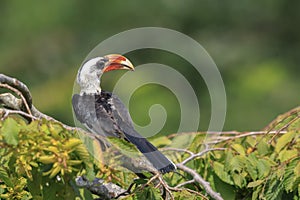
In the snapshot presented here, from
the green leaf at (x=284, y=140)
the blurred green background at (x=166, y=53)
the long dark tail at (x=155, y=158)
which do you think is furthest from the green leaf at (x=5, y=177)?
the blurred green background at (x=166, y=53)

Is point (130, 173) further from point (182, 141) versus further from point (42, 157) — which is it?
point (182, 141)

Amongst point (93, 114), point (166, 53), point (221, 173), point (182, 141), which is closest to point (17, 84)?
point (93, 114)

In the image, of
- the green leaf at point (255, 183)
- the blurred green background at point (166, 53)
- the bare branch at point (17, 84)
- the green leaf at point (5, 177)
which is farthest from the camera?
the blurred green background at point (166, 53)

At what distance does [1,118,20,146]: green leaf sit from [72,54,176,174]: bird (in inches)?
24.2

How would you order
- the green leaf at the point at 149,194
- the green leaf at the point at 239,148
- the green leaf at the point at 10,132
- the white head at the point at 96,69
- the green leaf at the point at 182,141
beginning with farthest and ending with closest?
the green leaf at the point at 182,141 → the white head at the point at 96,69 → the green leaf at the point at 239,148 → the green leaf at the point at 149,194 → the green leaf at the point at 10,132

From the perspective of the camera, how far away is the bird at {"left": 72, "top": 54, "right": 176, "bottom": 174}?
299cm

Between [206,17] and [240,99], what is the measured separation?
236 centimetres

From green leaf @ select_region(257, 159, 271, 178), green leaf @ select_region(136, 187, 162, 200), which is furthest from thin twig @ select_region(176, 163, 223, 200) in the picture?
green leaf @ select_region(136, 187, 162, 200)

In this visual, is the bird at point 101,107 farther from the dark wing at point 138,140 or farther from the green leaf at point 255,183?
the green leaf at point 255,183

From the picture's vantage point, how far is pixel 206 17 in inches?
518

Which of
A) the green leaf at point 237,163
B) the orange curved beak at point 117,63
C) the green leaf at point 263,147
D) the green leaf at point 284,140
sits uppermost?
the orange curved beak at point 117,63

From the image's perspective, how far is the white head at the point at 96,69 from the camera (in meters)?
3.27

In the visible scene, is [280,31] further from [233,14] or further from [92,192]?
[92,192]

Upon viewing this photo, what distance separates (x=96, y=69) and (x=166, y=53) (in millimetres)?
8778
